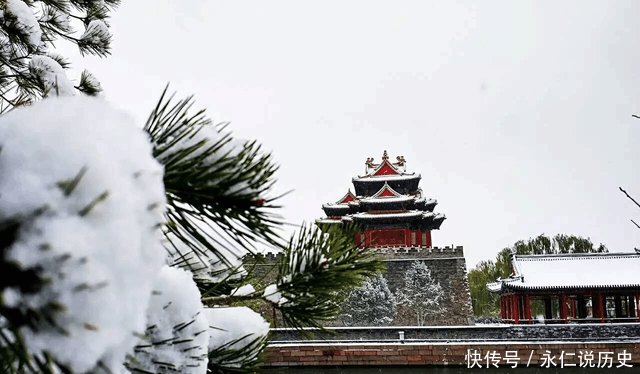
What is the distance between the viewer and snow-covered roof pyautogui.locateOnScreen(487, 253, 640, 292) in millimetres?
14219

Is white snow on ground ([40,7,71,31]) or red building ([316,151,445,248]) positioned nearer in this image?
white snow on ground ([40,7,71,31])

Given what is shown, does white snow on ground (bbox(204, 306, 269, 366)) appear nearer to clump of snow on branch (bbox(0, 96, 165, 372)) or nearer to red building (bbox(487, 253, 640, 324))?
clump of snow on branch (bbox(0, 96, 165, 372))

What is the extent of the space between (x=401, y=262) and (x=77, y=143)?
1595 centimetres

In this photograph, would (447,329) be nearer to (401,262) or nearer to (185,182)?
(401,262)

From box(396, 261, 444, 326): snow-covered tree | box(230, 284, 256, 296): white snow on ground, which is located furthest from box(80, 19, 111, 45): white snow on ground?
box(396, 261, 444, 326): snow-covered tree

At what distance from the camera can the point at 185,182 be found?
0.48m

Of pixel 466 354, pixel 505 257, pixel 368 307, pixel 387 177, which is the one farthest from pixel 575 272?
pixel 505 257

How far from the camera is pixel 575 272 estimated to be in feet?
48.1

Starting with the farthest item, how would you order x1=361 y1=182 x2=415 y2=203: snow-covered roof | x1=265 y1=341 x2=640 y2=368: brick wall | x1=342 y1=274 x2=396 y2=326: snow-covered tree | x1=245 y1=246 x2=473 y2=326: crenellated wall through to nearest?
x1=361 y1=182 x2=415 y2=203: snow-covered roof → x1=245 y1=246 x2=473 y2=326: crenellated wall → x1=342 y1=274 x2=396 y2=326: snow-covered tree → x1=265 y1=341 x2=640 y2=368: brick wall

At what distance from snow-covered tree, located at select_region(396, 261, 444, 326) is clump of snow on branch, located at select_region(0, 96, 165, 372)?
15347 mm

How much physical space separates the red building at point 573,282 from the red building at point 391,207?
3280 mm

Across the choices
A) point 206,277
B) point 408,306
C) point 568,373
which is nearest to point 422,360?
point 568,373

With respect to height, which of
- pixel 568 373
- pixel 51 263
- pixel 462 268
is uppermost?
pixel 462 268

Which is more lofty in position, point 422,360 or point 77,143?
point 77,143
